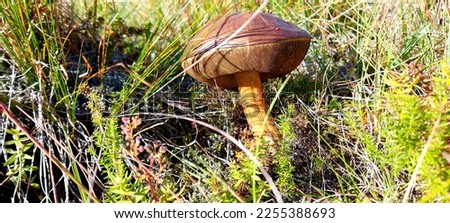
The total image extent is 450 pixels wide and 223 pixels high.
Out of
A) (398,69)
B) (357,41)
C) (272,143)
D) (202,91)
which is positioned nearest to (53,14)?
(202,91)

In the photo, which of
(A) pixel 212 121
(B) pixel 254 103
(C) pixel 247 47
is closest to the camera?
(C) pixel 247 47

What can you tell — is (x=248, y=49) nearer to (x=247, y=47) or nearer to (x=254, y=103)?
(x=247, y=47)

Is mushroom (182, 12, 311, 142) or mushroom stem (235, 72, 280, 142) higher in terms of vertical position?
mushroom (182, 12, 311, 142)

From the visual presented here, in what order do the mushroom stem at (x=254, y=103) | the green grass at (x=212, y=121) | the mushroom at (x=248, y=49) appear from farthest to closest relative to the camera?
the mushroom stem at (x=254, y=103)
the mushroom at (x=248, y=49)
the green grass at (x=212, y=121)

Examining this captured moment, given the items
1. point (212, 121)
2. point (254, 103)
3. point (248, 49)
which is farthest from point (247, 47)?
point (212, 121)

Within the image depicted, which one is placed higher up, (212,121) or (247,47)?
(247,47)

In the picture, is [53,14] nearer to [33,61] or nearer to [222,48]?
[33,61]
